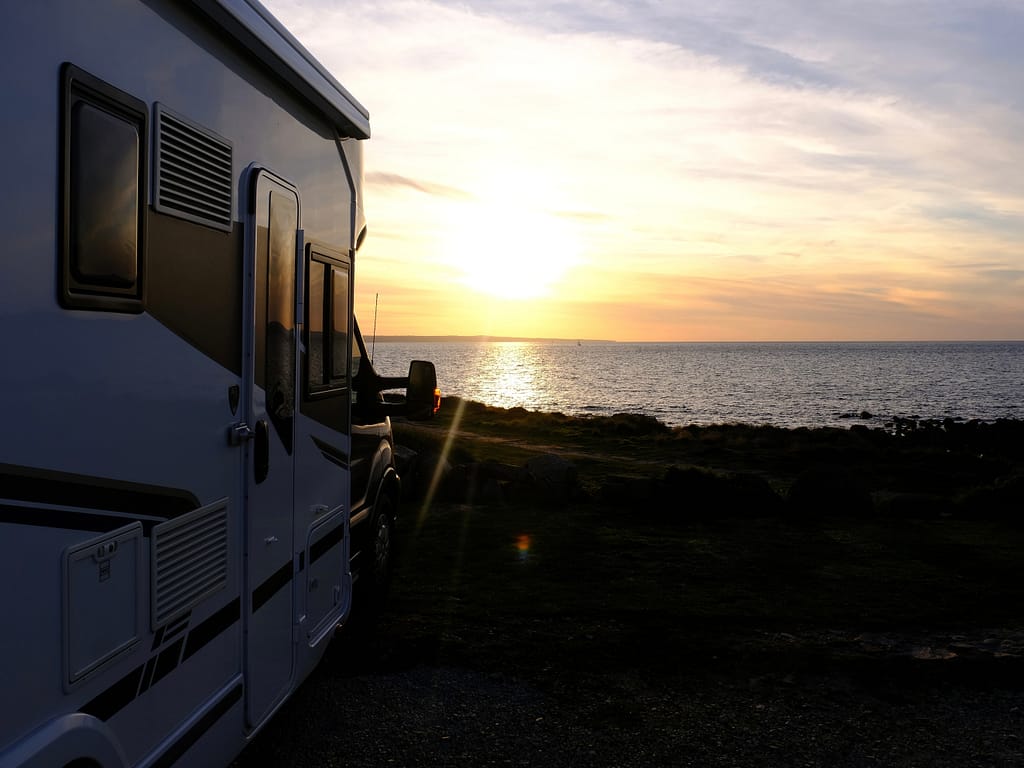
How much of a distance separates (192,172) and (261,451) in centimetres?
104

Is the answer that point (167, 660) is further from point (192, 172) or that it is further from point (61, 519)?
point (192, 172)

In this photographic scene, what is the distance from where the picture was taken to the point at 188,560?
2744 mm

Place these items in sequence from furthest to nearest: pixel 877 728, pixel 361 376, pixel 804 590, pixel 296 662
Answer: pixel 804 590
pixel 361 376
pixel 877 728
pixel 296 662

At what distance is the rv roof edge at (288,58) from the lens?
297 centimetres

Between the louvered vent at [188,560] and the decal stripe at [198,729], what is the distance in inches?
15.2

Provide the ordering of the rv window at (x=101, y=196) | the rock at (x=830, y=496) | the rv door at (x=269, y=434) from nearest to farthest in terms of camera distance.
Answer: the rv window at (x=101, y=196), the rv door at (x=269, y=434), the rock at (x=830, y=496)

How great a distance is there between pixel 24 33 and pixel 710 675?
14.5 feet

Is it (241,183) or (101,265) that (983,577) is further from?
(101,265)

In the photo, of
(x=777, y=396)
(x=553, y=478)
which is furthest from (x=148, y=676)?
(x=777, y=396)

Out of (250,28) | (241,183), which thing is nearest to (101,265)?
(241,183)

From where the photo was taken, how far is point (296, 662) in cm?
384

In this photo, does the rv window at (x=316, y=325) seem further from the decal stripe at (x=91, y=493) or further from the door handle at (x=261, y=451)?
the decal stripe at (x=91, y=493)

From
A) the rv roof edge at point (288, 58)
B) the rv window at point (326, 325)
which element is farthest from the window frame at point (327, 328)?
the rv roof edge at point (288, 58)

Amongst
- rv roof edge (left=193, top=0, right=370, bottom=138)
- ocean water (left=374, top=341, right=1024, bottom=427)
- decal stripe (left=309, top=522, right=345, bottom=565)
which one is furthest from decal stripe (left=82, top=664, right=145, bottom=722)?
ocean water (left=374, top=341, right=1024, bottom=427)
